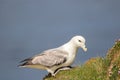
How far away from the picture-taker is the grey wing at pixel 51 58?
16.0 m

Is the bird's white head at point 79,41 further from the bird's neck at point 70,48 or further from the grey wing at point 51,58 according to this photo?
the grey wing at point 51,58

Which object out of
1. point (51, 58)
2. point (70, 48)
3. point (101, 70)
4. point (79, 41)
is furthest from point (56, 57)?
point (101, 70)

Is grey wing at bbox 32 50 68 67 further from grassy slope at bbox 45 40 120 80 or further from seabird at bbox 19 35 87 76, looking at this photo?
grassy slope at bbox 45 40 120 80

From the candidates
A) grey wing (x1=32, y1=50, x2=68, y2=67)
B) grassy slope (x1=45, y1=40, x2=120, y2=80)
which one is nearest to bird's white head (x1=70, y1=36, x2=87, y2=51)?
grey wing (x1=32, y1=50, x2=68, y2=67)

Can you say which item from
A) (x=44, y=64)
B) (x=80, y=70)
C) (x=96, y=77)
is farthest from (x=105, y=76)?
(x=44, y=64)

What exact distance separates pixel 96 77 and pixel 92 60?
11.9 ft

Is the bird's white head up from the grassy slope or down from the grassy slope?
up

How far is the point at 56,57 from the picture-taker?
1608cm

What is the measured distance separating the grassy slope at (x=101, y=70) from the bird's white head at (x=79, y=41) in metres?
0.83

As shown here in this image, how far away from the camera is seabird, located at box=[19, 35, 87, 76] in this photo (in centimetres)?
1600

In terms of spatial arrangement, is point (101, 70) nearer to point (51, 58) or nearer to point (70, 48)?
point (70, 48)

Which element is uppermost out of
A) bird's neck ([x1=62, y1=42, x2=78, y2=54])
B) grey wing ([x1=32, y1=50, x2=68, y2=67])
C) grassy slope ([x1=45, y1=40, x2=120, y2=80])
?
bird's neck ([x1=62, y1=42, x2=78, y2=54])

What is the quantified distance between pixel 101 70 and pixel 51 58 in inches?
119

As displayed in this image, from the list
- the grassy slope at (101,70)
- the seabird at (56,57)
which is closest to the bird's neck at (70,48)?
the seabird at (56,57)
